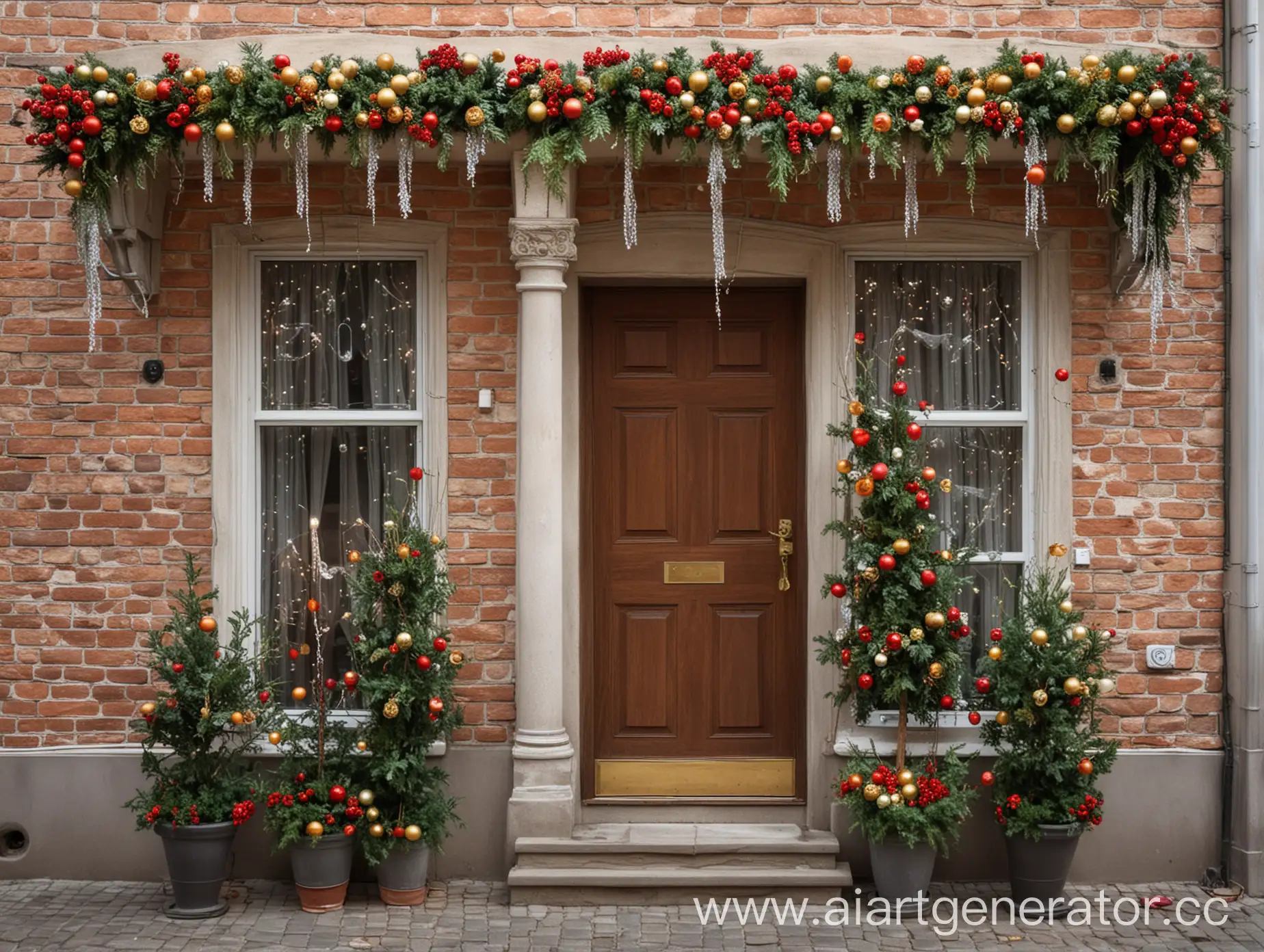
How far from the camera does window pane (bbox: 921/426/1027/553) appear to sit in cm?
→ 645

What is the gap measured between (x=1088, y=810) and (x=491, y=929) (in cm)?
251

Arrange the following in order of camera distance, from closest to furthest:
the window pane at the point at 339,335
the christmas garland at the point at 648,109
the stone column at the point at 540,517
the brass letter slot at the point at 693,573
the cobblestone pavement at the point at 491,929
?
1. the cobblestone pavement at the point at 491,929
2. the christmas garland at the point at 648,109
3. the stone column at the point at 540,517
4. the window pane at the point at 339,335
5. the brass letter slot at the point at 693,573

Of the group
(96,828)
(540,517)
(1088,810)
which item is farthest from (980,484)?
(96,828)

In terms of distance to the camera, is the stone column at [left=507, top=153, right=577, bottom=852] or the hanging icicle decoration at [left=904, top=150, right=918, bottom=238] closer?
the hanging icicle decoration at [left=904, top=150, right=918, bottom=238]

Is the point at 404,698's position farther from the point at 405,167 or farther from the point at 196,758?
the point at 405,167

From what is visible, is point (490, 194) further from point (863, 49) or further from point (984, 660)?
point (984, 660)

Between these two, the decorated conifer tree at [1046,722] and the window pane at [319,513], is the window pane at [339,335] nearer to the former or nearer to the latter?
the window pane at [319,513]

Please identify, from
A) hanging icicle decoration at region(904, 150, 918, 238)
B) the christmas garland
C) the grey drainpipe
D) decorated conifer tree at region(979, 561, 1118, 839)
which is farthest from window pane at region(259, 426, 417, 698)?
the grey drainpipe

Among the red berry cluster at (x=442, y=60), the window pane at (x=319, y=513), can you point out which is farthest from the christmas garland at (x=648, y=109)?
the window pane at (x=319, y=513)

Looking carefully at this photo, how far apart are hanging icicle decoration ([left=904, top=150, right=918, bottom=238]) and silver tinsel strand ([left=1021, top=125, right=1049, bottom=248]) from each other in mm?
456

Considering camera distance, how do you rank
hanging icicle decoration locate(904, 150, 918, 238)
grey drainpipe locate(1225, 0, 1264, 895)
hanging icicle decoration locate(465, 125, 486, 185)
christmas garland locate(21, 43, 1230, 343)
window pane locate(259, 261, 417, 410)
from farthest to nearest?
window pane locate(259, 261, 417, 410) < grey drainpipe locate(1225, 0, 1264, 895) < hanging icicle decoration locate(904, 150, 918, 238) < hanging icicle decoration locate(465, 125, 486, 185) < christmas garland locate(21, 43, 1230, 343)

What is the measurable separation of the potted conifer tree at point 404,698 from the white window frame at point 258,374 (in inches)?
20.6

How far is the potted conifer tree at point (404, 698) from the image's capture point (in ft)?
18.7

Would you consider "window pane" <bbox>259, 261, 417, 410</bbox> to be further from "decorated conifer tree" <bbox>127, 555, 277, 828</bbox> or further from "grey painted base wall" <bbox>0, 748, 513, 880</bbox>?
"grey painted base wall" <bbox>0, 748, 513, 880</bbox>
